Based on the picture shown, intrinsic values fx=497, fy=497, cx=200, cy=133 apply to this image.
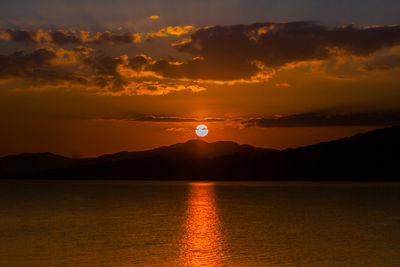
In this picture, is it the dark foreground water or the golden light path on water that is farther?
the dark foreground water

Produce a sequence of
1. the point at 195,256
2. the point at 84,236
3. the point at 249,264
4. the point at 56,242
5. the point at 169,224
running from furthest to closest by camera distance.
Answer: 1. the point at 169,224
2. the point at 84,236
3. the point at 56,242
4. the point at 195,256
5. the point at 249,264

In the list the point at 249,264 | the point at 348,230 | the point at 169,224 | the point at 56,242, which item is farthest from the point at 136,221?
the point at 249,264

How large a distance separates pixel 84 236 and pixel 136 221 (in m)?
14.0

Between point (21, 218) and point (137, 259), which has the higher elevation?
point (21, 218)

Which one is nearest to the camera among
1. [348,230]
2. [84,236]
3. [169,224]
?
[84,236]

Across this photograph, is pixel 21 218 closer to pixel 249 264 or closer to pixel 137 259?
pixel 137 259

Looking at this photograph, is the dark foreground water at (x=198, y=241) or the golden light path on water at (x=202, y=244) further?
the dark foreground water at (x=198, y=241)

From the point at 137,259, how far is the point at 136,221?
25391mm

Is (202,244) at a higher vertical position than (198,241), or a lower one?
lower

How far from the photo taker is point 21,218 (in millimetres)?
60625

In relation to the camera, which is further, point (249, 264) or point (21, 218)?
point (21, 218)

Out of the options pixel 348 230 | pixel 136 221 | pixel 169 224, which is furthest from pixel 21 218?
pixel 348 230

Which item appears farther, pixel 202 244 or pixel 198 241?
pixel 198 241

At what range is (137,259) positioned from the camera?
102 feet
